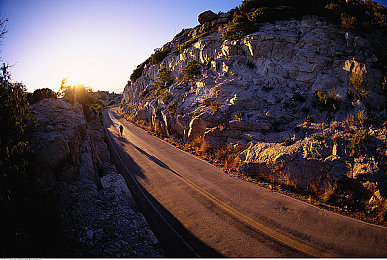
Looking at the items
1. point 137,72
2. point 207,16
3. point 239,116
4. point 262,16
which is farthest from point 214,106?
point 137,72

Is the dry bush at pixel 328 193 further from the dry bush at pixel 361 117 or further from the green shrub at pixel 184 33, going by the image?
the green shrub at pixel 184 33

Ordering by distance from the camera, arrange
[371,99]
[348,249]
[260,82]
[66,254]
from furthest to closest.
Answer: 1. [260,82]
2. [371,99]
3. [348,249]
4. [66,254]

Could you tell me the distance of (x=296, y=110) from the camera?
43.5 feet

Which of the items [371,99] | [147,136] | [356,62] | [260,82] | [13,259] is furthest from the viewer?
[147,136]

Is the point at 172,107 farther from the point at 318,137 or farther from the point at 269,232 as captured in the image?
the point at 269,232

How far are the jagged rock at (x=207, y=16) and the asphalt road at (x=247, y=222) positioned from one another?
31064mm

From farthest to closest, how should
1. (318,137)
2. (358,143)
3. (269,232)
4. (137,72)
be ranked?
(137,72)
(318,137)
(358,143)
(269,232)

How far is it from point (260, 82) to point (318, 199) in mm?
12013

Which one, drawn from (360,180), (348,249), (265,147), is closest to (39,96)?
(265,147)

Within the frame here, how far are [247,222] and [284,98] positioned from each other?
11.9 m

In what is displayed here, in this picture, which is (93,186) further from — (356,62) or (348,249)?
(356,62)

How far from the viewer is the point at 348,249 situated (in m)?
5.62

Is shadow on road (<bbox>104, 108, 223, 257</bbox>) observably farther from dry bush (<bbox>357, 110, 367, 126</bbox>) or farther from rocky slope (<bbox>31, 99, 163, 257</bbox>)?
dry bush (<bbox>357, 110, 367, 126</bbox>)

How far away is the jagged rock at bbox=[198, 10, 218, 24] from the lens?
30.1 m
